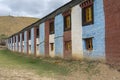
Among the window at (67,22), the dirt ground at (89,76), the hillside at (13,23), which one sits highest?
the hillside at (13,23)

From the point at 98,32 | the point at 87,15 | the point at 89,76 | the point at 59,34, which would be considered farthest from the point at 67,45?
the point at 89,76

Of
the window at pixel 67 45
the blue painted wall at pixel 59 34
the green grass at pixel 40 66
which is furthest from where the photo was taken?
the blue painted wall at pixel 59 34

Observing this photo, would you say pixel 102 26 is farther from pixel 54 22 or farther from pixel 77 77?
pixel 54 22

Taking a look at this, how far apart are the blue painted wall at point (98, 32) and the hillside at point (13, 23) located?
87255 mm

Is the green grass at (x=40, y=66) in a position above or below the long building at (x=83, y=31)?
below

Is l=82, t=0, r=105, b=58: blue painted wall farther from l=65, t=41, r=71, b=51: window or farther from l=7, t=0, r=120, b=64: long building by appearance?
l=65, t=41, r=71, b=51: window

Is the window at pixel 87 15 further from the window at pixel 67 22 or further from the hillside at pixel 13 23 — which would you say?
→ the hillside at pixel 13 23

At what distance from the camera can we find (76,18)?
23.0 metres

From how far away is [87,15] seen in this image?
2152 centimetres

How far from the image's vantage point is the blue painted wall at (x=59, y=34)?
26.6 meters

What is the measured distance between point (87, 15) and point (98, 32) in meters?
2.69

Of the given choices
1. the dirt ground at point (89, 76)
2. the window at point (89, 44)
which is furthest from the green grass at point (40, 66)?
the window at point (89, 44)

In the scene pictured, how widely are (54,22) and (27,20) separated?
94816 mm

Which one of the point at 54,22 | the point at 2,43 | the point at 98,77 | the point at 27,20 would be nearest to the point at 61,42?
the point at 54,22
